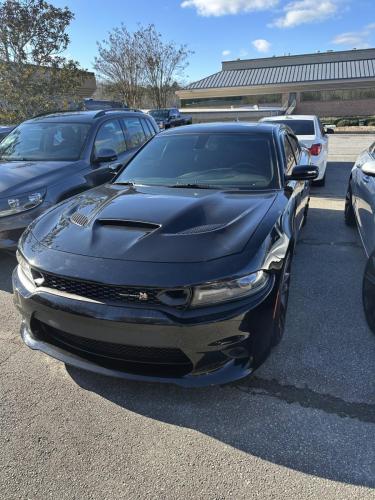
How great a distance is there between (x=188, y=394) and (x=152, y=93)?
3548cm

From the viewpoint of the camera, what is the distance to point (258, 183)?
3.61 meters

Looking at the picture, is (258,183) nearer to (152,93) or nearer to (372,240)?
(372,240)

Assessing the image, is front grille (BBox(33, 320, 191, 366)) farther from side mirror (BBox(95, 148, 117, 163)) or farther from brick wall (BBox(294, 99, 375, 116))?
brick wall (BBox(294, 99, 375, 116))

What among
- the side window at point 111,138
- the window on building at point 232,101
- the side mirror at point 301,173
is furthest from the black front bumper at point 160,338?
the window on building at point 232,101

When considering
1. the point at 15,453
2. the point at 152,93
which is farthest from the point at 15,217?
the point at 152,93

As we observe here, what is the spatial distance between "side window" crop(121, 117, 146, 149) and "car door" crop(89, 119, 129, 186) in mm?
161

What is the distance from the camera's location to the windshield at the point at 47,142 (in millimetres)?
5586

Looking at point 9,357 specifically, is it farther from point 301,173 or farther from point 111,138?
point 111,138

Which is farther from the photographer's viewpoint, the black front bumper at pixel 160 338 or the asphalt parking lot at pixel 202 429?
the black front bumper at pixel 160 338

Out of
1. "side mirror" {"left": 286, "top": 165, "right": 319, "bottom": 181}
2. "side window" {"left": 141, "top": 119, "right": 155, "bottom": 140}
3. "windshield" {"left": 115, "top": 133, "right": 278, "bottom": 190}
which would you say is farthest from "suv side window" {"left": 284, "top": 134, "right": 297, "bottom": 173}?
"side window" {"left": 141, "top": 119, "right": 155, "bottom": 140}

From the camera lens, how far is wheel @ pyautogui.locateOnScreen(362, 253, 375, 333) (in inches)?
130

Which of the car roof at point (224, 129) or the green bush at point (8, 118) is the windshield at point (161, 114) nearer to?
the green bush at point (8, 118)

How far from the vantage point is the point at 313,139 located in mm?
8844

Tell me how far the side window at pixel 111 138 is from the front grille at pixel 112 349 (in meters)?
3.45
